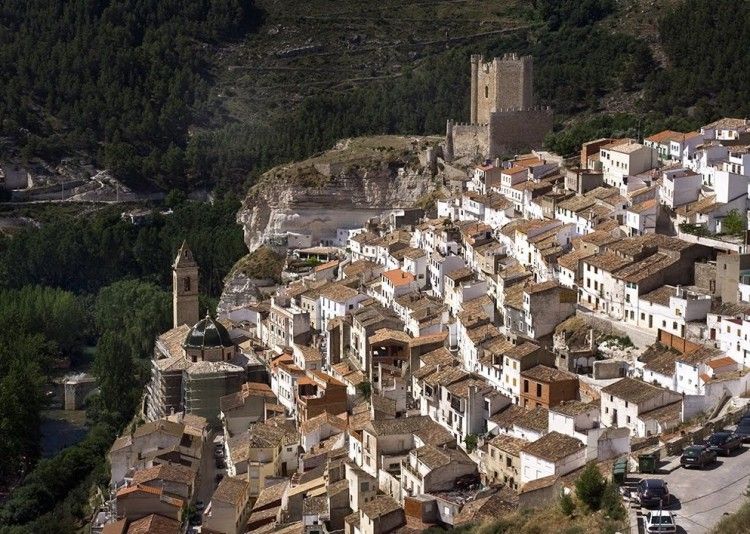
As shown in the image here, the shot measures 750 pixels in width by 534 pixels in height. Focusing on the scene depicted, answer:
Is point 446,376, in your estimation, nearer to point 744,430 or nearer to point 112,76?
point 744,430

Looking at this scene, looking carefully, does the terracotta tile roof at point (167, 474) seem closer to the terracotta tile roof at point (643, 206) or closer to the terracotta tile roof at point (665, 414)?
the terracotta tile roof at point (665, 414)

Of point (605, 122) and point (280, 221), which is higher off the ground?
point (605, 122)

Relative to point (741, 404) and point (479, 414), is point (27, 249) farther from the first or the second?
point (741, 404)

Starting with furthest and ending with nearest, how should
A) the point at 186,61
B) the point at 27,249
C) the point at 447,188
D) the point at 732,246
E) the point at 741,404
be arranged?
1. the point at 186,61
2. the point at 27,249
3. the point at 447,188
4. the point at 732,246
5. the point at 741,404

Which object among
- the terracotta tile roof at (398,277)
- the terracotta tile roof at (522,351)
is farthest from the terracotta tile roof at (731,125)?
the terracotta tile roof at (522,351)

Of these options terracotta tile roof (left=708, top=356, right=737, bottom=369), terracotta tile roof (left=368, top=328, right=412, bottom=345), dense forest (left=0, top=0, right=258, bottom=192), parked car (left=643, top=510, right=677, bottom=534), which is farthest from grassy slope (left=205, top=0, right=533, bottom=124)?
parked car (left=643, top=510, right=677, bottom=534)

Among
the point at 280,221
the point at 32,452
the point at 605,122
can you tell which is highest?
the point at 605,122

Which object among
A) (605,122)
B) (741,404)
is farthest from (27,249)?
(741,404)

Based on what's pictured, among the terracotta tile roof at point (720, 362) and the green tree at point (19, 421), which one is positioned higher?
the terracotta tile roof at point (720, 362)
